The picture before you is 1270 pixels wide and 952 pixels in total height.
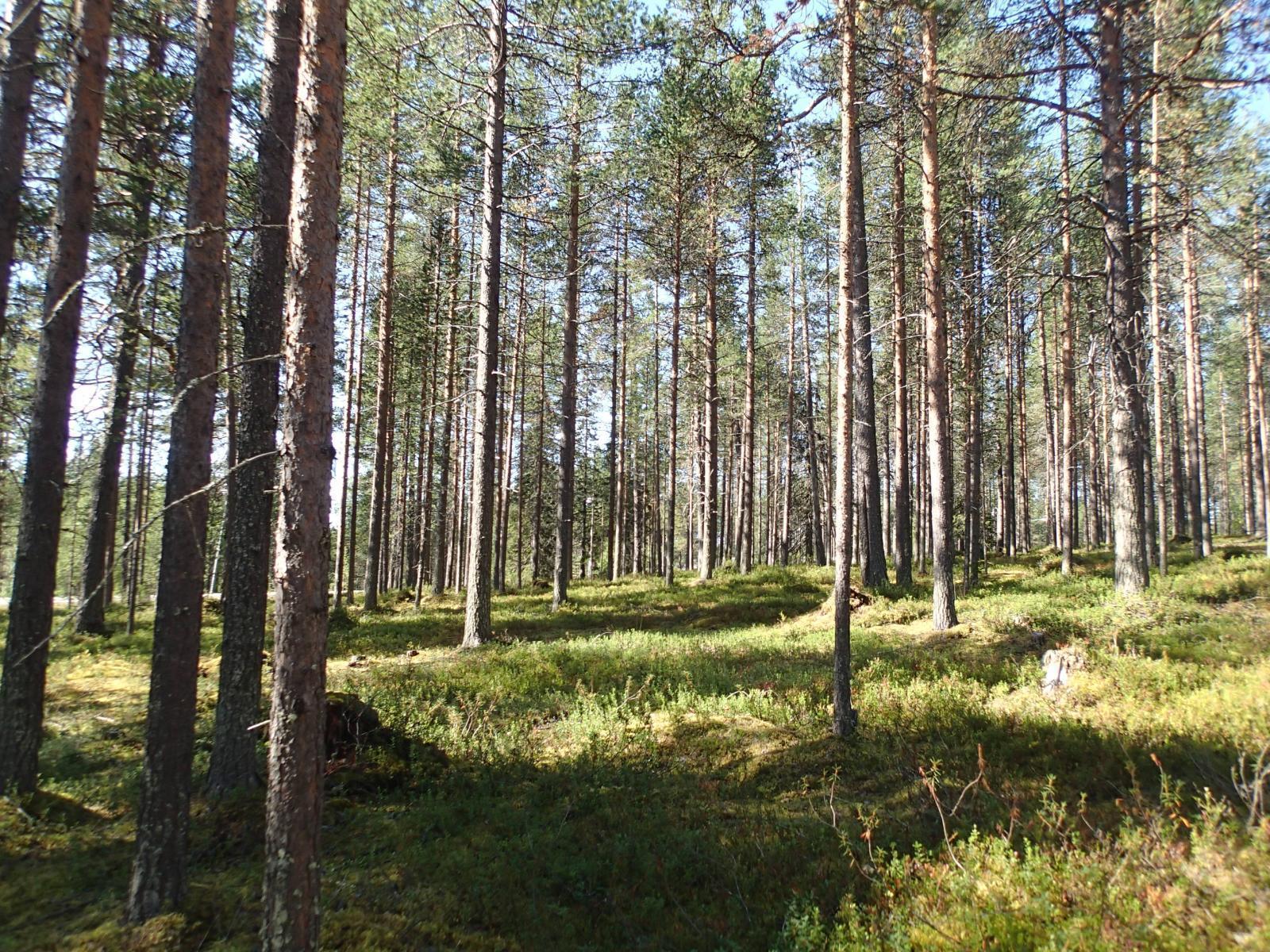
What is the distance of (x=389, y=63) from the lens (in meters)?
11.8

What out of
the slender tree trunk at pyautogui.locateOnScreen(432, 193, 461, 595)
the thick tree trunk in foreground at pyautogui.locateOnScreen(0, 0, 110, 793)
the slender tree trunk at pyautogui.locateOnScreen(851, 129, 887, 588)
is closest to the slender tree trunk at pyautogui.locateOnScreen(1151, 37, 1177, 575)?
the slender tree trunk at pyautogui.locateOnScreen(851, 129, 887, 588)

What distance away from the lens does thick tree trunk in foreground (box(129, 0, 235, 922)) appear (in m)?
4.57

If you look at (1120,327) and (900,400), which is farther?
(900,400)

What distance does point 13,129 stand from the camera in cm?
718

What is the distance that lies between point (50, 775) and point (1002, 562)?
1086 inches

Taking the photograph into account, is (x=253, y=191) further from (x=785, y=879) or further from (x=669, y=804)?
(x=785, y=879)

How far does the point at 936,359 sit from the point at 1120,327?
123 inches

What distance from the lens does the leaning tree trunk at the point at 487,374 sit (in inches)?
508

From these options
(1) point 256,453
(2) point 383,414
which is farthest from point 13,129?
(2) point 383,414

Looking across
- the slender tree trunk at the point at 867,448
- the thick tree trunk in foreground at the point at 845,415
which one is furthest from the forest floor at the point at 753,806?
the slender tree trunk at the point at 867,448

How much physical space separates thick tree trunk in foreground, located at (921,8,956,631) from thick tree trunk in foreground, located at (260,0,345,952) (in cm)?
1048

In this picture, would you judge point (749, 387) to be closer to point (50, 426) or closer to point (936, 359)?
point (936, 359)

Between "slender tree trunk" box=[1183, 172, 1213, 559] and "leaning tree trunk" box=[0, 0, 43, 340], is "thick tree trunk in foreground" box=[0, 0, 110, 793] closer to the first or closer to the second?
"leaning tree trunk" box=[0, 0, 43, 340]

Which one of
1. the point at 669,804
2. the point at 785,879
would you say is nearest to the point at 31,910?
the point at 669,804
